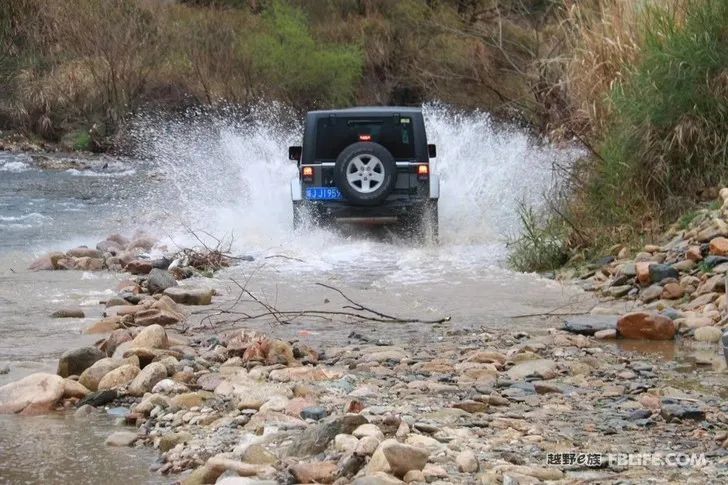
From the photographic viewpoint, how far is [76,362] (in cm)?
723

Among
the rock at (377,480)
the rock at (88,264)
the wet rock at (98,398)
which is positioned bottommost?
the wet rock at (98,398)

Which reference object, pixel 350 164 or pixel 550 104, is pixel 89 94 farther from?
pixel 350 164

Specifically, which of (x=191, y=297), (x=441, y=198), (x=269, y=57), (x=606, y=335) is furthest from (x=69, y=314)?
(x=269, y=57)

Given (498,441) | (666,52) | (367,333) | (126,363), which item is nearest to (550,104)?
(666,52)

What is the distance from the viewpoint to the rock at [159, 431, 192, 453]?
5.65 meters

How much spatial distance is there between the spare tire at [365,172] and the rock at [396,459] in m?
8.38

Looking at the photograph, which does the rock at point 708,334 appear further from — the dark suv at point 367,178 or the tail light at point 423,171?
the tail light at point 423,171

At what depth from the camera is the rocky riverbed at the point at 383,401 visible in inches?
197

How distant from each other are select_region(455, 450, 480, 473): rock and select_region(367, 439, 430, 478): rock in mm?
147

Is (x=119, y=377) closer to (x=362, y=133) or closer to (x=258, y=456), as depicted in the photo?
(x=258, y=456)

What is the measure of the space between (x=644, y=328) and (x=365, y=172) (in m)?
5.44

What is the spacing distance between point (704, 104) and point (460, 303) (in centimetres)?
319

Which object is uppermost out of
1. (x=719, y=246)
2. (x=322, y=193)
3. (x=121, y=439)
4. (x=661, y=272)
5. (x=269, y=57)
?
(x=269, y=57)

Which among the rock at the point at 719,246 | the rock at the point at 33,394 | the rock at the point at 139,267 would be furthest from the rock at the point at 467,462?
the rock at the point at 139,267
